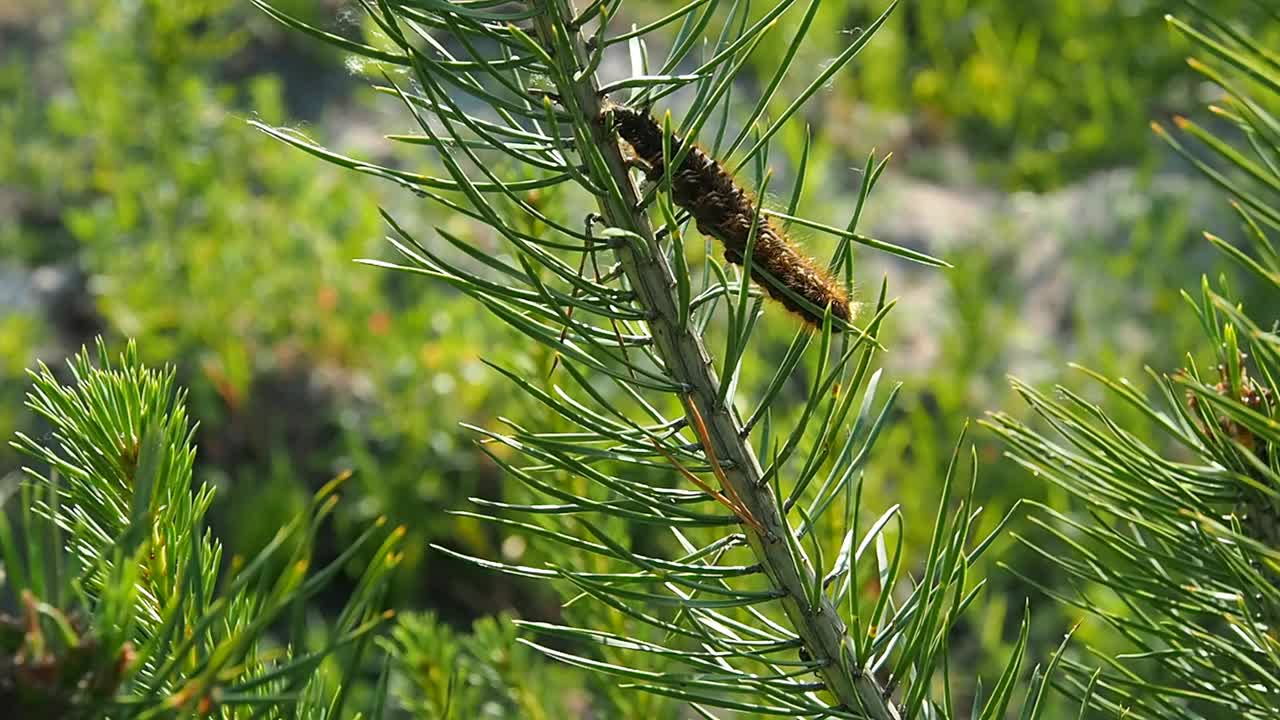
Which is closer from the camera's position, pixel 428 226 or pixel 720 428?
pixel 720 428

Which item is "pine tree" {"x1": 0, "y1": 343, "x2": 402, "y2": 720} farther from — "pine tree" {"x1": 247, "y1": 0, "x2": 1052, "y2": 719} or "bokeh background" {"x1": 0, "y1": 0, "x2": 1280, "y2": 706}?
"bokeh background" {"x1": 0, "y1": 0, "x2": 1280, "y2": 706}

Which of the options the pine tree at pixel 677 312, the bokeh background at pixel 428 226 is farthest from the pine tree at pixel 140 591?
the bokeh background at pixel 428 226

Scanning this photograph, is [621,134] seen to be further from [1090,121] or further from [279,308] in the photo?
[1090,121]

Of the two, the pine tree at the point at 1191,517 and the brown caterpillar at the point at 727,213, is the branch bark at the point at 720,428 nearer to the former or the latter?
the brown caterpillar at the point at 727,213

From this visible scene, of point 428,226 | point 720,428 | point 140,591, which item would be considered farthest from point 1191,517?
point 428,226

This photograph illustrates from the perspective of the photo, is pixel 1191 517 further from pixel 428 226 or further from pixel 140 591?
pixel 428 226

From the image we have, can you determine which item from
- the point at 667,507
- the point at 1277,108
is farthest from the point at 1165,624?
the point at 1277,108
